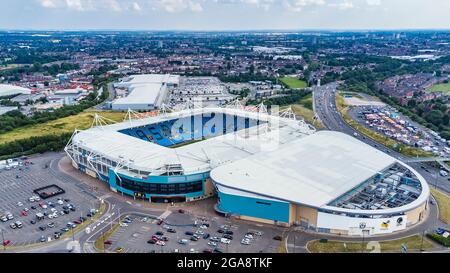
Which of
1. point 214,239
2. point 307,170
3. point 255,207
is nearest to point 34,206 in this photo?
point 214,239

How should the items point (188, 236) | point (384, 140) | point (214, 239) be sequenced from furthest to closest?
point (384, 140), point (188, 236), point (214, 239)

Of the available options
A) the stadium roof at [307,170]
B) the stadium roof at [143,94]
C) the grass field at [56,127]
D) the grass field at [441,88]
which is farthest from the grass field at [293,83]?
the stadium roof at [307,170]

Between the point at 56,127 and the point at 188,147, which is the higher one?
the point at 188,147

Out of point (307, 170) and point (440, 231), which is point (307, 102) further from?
point (440, 231)

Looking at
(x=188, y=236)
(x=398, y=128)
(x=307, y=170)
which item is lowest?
(x=188, y=236)

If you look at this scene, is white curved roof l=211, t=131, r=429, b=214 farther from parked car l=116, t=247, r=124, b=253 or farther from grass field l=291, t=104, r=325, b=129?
grass field l=291, t=104, r=325, b=129

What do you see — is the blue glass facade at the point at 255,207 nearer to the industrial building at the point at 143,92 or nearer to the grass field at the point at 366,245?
the grass field at the point at 366,245

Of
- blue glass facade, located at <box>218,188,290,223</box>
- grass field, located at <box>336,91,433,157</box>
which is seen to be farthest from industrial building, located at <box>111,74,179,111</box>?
blue glass facade, located at <box>218,188,290,223</box>
